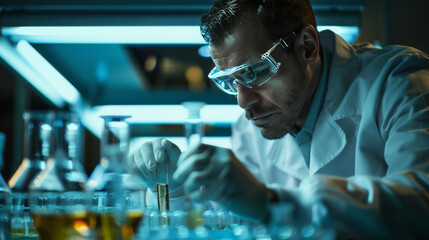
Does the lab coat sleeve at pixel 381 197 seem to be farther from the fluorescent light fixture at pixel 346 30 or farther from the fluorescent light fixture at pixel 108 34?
the fluorescent light fixture at pixel 108 34

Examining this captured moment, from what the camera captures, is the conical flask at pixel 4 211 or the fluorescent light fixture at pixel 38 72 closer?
the conical flask at pixel 4 211

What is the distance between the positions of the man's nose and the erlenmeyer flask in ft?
2.51

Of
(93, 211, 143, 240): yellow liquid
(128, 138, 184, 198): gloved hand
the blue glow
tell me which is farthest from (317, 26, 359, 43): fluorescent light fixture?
(93, 211, 143, 240): yellow liquid

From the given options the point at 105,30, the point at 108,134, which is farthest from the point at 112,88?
the point at 108,134

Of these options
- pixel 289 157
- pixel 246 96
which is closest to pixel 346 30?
pixel 246 96

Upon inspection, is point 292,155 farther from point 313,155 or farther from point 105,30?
point 105,30

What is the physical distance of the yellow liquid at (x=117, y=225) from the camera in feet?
3.05

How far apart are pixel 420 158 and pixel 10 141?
14.0 feet

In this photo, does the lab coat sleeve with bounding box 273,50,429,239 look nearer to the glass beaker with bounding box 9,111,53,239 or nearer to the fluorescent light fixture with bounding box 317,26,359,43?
the fluorescent light fixture with bounding box 317,26,359,43

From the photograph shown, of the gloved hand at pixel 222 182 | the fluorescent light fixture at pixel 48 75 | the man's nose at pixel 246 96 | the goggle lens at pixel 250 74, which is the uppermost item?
the fluorescent light fixture at pixel 48 75

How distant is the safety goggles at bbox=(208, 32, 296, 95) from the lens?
1.68m

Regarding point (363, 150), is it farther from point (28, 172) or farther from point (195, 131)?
point (28, 172)

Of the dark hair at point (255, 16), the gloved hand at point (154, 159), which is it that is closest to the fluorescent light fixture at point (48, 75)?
the gloved hand at point (154, 159)

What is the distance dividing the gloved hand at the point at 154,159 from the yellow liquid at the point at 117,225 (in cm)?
57
